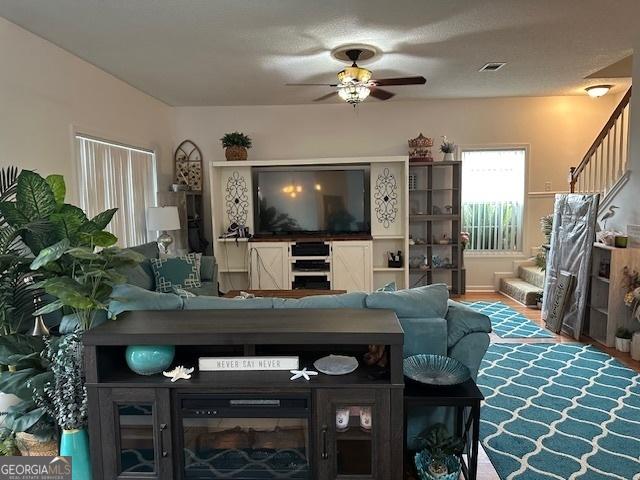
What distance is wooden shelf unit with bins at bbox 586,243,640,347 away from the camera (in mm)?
3871

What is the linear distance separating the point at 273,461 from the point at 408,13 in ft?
9.71

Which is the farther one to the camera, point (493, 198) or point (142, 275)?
point (493, 198)

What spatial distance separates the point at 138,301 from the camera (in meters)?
2.31

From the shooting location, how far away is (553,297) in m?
4.66

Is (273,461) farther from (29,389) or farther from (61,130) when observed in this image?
(61,130)

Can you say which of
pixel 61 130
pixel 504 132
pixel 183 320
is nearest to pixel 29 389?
pixel 183 320

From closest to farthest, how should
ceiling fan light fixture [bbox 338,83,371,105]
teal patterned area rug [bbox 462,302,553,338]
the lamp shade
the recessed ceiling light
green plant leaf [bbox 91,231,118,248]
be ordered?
green plant leaf [bbox 91,231,118,248] < ceiling fan light fixture [bbox 338,83,371,105] < teal patterned area rug [bbox 462,302,553,338] < the lamp shade < the recessed ceiling light

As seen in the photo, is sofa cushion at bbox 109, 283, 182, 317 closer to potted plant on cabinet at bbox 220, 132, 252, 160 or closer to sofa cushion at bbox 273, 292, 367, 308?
sofa cushion at bbox 273, 292, 367, 308

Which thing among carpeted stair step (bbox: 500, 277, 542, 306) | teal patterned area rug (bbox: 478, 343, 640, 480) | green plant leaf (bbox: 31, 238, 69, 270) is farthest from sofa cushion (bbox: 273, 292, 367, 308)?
carpeted stair step (bbox: 500, 277, 542, 306)

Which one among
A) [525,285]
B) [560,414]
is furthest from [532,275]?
[560,414]

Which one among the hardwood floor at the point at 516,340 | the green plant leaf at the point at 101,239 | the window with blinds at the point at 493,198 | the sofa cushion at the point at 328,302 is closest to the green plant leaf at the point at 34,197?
the green plant leaf at the point at 101,239

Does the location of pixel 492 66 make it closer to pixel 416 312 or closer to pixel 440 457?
pixel 416 312

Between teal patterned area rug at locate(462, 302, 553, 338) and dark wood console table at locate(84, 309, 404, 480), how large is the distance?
2.82 m

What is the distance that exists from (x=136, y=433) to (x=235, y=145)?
4.44 m
